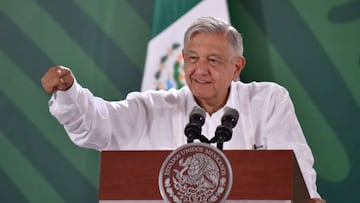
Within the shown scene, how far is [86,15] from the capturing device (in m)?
5.19

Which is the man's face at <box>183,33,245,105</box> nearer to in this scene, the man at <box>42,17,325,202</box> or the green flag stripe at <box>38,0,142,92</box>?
the man at <box>42,17,325,202</box>

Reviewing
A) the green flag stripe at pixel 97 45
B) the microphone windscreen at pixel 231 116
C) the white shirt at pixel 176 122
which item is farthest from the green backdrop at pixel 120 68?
the microphone windscreen at pixel 231 116

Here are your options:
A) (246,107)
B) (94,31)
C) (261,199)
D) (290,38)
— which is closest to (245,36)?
(290,38)

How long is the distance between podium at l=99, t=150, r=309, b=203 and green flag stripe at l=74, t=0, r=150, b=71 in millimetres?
2560

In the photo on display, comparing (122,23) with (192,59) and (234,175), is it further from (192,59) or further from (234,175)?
(234,175)

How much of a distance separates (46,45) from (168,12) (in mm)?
853

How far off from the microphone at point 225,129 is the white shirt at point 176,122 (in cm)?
78

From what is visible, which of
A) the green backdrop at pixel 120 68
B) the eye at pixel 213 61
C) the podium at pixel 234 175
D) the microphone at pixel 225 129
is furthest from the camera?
the green backdrop at pixel 120 68

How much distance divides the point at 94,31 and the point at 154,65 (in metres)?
0.56

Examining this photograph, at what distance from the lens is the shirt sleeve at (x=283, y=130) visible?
338 cm

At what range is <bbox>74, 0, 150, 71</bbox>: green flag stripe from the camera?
5.09 metres

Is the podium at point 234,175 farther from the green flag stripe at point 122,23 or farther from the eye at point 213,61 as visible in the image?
the green flag stripe at point 122,23

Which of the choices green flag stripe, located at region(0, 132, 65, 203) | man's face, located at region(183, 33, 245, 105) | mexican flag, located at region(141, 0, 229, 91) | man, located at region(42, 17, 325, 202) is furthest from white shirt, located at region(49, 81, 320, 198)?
green flag stripe, located at region(0, 132, 65, 203)

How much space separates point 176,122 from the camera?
360cm
